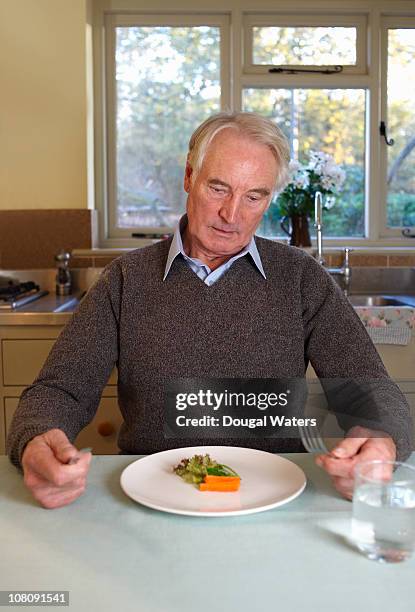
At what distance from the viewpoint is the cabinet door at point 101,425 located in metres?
2.49

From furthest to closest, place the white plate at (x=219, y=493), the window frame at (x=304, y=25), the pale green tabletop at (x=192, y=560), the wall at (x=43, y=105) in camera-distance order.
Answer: the window frame at (x=304, y=25), the wall at (x=43, y=105), the white plate at (x=219, y=493), the pale green tabletop at (x=192, y=560)

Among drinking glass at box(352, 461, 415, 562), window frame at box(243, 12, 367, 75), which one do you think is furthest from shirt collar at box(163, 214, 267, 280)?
window frame at box(243, 12, 367, 75)

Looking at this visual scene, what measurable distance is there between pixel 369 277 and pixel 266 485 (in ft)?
7.38

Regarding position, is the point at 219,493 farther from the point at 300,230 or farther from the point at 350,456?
the point at 300,230

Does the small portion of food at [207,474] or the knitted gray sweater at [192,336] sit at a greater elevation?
the knitted gray sweater at [192,336]

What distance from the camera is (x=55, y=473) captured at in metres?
0.96

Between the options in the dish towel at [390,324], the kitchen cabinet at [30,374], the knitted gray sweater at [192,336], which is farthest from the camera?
the kitchen cabinet at [30,374]

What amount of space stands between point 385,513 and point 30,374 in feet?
6.07

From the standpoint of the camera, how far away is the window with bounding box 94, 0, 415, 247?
10.7 feet

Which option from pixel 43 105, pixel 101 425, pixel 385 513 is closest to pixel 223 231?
pixel 385 513

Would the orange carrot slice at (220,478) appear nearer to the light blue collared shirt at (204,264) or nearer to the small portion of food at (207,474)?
the small portion of food at (207,474)

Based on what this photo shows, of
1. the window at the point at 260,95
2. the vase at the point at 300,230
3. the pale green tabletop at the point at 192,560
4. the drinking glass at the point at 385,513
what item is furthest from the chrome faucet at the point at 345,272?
the drinking glass at the point at 385,513

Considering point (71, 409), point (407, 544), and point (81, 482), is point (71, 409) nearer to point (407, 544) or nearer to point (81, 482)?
point (81, 482)

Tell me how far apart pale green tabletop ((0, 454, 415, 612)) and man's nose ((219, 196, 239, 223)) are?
25.4 inches
